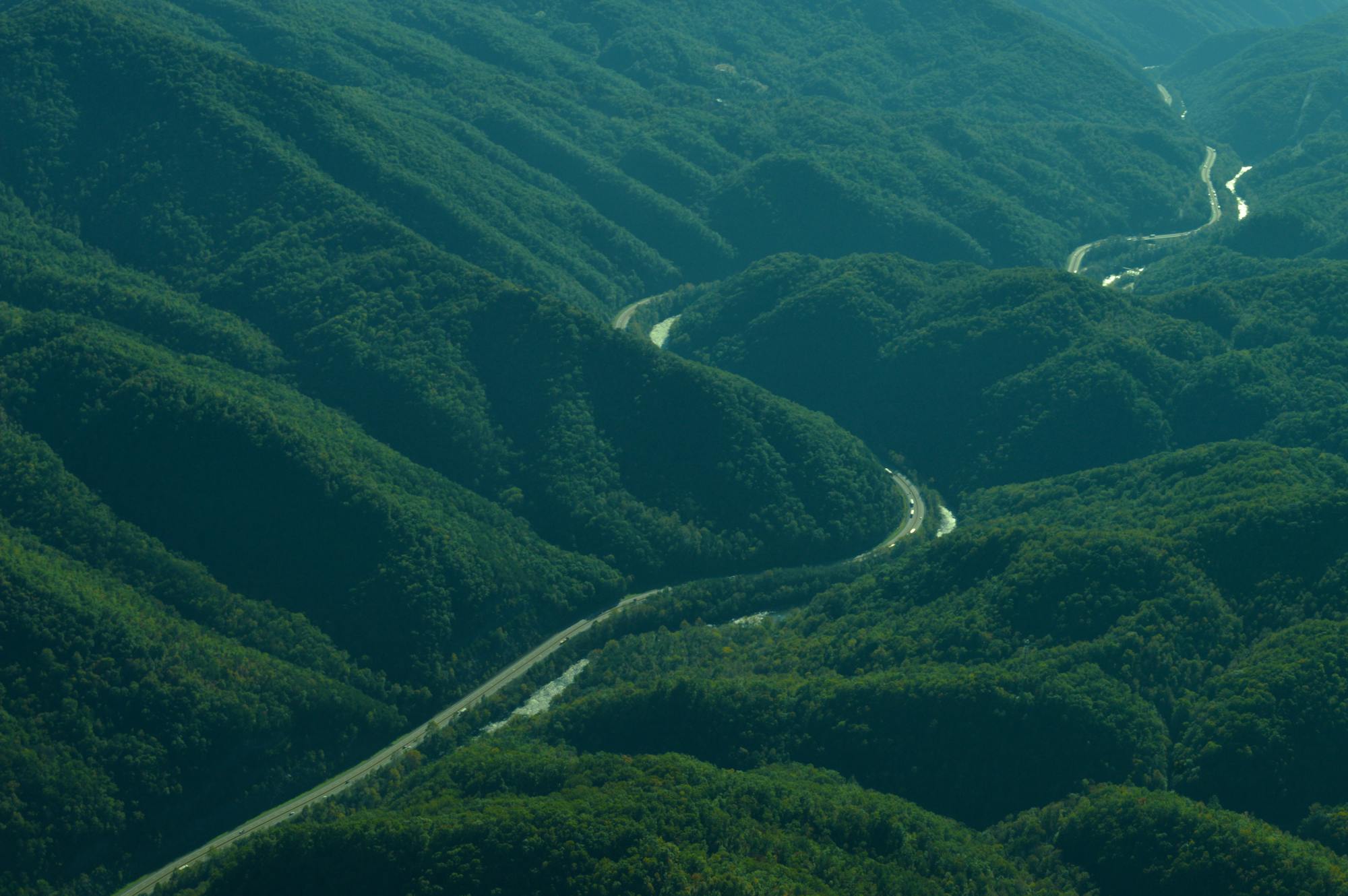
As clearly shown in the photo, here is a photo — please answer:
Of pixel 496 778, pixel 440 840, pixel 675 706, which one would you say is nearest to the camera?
pixel 440 840

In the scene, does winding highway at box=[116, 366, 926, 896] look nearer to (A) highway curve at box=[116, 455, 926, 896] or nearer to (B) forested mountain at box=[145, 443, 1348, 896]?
(A) highway curve at box=[116, 455, 926, 896]

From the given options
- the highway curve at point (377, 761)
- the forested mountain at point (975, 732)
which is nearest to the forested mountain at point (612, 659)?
the forested mountain at point (975, 732)

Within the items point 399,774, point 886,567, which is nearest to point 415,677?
point 399,774

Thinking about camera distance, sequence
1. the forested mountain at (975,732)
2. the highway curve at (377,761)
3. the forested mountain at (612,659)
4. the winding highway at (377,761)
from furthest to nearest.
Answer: the highway curve at (377,761), the winding highway at (377,761), the forested mountain at (612,659), the forested mountain at (975,732)

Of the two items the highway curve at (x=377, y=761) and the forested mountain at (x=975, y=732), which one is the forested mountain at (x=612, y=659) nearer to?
the forested mountain at (x=975, y=732)

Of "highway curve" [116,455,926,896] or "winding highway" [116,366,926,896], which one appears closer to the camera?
"winding highway" [116,366,926,896]

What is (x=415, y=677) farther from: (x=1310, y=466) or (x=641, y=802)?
(x=1310, y=466)

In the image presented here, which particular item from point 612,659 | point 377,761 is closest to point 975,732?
point 612,659

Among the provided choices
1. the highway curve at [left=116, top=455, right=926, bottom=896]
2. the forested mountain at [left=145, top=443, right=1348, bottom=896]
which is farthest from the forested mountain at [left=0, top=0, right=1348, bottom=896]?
the highway curve at [left=116, top=455, right=926, bottom=896]
